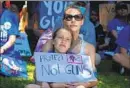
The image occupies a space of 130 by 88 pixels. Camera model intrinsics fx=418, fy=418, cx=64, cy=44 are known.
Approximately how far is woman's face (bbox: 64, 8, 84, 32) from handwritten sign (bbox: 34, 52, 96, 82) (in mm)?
287

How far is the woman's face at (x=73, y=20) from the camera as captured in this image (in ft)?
14.0

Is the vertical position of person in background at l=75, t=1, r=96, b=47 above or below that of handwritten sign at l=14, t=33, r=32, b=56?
above

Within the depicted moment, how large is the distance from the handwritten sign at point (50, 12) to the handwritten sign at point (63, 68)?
0.44m

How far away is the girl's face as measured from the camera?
167 inches

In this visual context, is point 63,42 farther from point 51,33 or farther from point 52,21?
point 52,21

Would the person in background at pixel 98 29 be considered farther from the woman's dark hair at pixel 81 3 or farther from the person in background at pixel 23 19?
the woman's dark hair at pixel 81 3

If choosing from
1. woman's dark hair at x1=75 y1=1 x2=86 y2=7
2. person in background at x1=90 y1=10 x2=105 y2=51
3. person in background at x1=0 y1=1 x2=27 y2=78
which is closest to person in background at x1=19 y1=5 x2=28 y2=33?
person in background at x1=90 y1=10 x2=105 y2=51

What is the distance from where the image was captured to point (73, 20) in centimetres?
427

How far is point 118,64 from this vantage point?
7.44 meters

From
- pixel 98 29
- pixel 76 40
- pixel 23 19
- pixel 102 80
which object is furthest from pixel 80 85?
pixel 98 29

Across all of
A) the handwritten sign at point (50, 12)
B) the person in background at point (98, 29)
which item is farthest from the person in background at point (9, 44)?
Result: the person in background at point (98, 29)

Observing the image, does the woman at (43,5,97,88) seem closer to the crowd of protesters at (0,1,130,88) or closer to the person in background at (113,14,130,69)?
the crowd of protesters at (0,1,130,88)

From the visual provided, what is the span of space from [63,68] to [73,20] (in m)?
0.51

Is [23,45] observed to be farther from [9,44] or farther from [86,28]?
[86,28]
